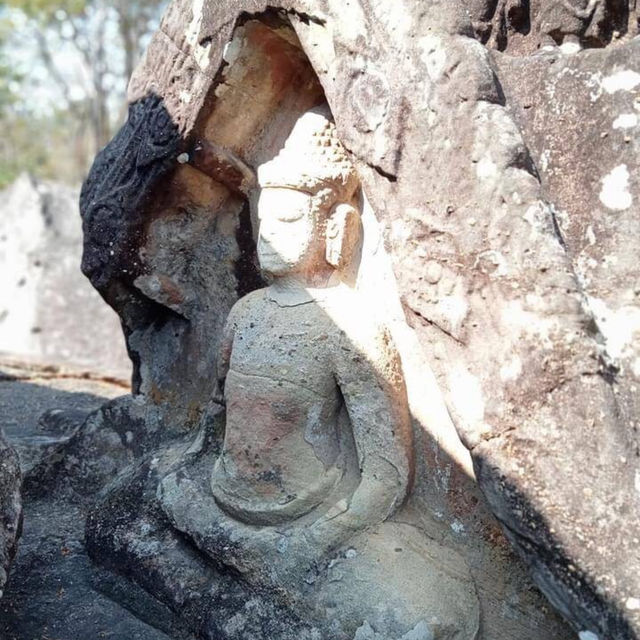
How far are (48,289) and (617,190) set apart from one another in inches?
248

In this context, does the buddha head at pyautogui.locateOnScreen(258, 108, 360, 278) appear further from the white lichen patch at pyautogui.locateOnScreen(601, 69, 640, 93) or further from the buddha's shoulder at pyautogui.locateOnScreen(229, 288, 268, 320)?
the white lichen patch at pyautogui.locateOnScreen(601, 69, 640, 93)

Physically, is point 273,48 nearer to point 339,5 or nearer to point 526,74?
point 339,5

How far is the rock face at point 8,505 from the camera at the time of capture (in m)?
1.95

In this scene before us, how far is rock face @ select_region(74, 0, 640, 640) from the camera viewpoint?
1.61m

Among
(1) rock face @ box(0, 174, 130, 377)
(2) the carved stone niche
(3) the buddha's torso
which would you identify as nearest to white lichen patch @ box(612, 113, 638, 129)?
(2) the carved stone niche

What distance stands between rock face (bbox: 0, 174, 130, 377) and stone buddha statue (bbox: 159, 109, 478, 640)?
451cm

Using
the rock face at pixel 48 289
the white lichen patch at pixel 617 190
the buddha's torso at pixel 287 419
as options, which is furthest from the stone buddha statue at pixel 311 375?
the rock face at pixel 48 289

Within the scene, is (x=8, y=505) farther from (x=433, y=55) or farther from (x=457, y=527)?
(x=433, y=55)

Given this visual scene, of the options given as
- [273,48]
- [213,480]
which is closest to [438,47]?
[273,48]

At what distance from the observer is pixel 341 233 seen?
2201 mm

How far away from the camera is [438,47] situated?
182 cm

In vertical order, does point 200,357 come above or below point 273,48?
below

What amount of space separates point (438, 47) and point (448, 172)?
0.29 meters

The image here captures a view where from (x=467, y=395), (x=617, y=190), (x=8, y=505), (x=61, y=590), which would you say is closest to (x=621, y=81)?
(x=617, y=190)
